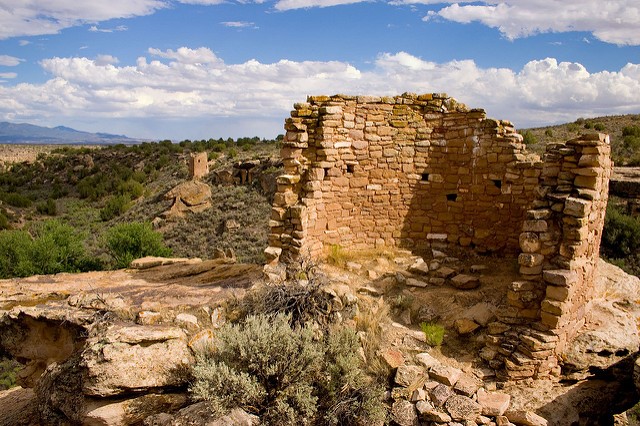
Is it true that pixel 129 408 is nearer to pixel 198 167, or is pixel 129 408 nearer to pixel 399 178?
pixel 399 178

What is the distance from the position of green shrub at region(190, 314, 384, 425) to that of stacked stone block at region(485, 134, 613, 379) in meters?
1.89

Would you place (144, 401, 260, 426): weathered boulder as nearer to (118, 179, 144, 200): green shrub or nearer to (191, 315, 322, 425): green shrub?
(191, 315, 322, 425): green shrub

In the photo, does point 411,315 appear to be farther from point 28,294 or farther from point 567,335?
point 28,294

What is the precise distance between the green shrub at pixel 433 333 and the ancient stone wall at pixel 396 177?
247 centimetres

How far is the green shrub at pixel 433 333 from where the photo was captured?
588 centimetres

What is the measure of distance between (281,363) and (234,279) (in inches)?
131

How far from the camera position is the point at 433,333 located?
595 cm

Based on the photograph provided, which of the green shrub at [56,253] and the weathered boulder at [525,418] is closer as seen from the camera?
the weathered boulder at [525,418]

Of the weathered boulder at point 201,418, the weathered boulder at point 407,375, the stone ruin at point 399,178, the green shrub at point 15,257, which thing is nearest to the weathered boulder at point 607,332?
the stone ruin at point 399,178

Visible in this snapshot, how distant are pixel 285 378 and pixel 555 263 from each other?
11.7ft

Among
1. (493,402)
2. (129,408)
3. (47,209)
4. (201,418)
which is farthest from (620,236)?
(47,209)

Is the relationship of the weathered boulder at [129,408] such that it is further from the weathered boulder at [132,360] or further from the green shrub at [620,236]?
the green shrub at [620,236]

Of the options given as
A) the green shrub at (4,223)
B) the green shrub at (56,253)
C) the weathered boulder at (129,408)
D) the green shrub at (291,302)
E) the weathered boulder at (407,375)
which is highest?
the green shrub at (291,302)

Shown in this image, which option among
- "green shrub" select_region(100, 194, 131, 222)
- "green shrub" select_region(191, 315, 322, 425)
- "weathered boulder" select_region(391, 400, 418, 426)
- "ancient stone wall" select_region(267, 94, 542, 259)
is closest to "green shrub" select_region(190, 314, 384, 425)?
"green shrub" select_region(191, 315, 322, 425)
